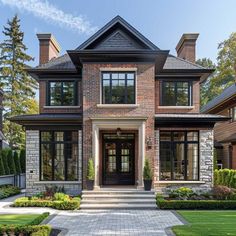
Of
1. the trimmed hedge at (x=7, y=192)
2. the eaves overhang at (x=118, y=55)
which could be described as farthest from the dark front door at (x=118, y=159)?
the trimmed hedge at (x=7, y=192)

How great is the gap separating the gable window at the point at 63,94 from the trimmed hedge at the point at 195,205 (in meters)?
7.62

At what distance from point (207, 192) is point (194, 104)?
490 cm

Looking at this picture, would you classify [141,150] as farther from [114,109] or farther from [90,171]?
[90,171]

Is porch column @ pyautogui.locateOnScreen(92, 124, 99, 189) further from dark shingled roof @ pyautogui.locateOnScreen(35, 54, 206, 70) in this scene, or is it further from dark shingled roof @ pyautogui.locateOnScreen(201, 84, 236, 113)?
dark shingled roof @ pyautogui.locateOnScreen(201, 84, 236, 113)

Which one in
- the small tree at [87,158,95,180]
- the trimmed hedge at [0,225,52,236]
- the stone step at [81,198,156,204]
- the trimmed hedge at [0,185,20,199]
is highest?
the small tree at [87,158,95,180]

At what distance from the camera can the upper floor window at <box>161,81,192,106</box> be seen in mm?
18469

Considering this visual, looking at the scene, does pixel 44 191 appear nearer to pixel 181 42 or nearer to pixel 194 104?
pixel 194 104

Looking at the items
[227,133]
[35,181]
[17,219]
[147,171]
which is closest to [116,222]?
[17,219]

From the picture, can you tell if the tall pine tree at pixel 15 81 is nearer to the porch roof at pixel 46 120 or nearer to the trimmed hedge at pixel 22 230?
the porch roof at pixel 46 120

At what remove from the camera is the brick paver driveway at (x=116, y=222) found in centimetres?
995

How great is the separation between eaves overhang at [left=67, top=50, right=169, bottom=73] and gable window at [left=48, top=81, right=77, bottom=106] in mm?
2259

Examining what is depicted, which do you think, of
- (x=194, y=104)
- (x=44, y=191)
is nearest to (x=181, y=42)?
(x=194, y=104)

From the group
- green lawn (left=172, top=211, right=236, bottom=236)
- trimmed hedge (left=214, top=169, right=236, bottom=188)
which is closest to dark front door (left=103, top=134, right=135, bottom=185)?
trimmed hedge (left=214, top=169, right=236, bottom=188)

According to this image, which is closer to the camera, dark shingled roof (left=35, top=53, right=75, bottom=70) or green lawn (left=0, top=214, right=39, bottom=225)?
green lawn (left=0, top=214, right=39, bottom=225)
